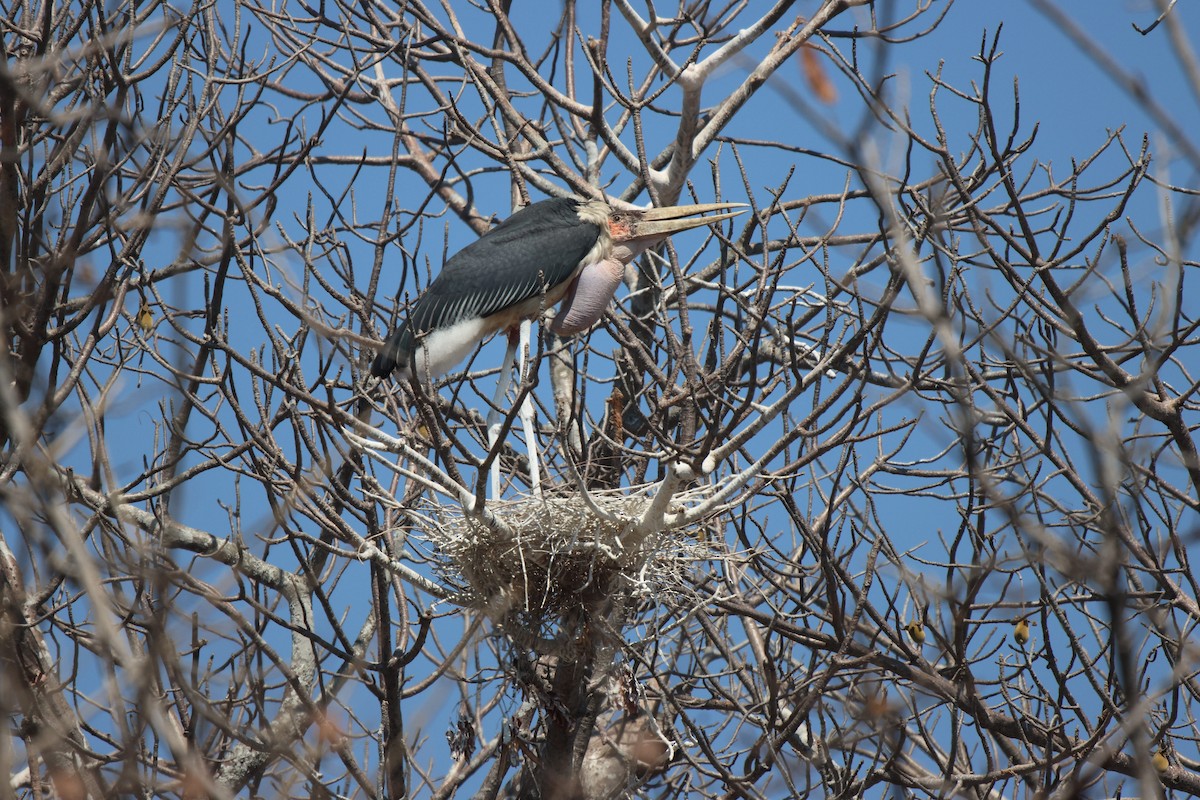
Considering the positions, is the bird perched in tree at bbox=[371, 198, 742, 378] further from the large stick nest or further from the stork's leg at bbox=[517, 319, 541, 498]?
the large stick nest

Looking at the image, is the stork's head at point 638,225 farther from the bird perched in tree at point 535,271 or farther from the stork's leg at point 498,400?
the stork's leg at point 498,400

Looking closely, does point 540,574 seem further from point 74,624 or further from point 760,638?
point 74,624

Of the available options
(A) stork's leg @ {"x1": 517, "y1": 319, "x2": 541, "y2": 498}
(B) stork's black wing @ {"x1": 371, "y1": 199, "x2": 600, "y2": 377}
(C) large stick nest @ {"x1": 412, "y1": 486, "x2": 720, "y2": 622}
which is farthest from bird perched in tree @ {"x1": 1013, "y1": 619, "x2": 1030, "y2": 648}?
(B) stork's black wing @ {"x1": 371, "y1": 199, "x2": 600, "y2": 377}

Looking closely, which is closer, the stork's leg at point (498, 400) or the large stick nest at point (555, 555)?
the large stick nest at point (555, 555)

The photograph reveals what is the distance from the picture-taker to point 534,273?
17.7 ft

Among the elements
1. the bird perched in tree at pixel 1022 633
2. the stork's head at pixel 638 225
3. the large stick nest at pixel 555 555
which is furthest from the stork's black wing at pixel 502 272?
the bird perched in tree at pixel 1022 633

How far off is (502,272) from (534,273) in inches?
5.7

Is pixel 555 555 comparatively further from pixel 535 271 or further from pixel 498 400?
pixel 535 271

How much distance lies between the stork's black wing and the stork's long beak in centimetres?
20

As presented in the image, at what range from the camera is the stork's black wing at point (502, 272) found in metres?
5.41

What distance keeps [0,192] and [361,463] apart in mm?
1818

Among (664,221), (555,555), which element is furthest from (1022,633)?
(664,221)

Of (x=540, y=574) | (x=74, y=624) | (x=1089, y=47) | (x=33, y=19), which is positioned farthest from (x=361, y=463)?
(x=1089, y=47)

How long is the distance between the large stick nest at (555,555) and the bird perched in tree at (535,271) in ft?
3.35
